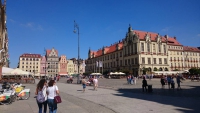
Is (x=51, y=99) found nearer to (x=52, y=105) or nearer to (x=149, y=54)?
(x=52, y=105)

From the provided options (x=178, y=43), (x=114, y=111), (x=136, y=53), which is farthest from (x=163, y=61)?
(x=114, y=111)

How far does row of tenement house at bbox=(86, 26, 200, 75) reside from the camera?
63.2 metres

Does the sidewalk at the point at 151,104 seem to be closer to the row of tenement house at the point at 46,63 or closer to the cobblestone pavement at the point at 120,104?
the cobblestone pavement at the point at 120,104

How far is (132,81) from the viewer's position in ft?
99.3

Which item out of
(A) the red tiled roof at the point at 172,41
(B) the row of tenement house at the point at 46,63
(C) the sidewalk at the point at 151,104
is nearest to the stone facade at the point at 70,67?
(B) the row of tenement house at the point at 46,63

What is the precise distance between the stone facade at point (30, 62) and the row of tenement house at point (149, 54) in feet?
186

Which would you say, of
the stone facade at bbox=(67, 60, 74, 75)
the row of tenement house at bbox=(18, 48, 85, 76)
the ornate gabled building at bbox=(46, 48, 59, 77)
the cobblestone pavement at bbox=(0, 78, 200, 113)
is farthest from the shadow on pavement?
the stone facade at bbox=(67, 60, 74, 75)

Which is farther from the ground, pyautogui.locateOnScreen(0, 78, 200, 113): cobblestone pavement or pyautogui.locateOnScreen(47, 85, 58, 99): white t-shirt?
pyautogui.locateOnScreen(47, 85, 58, 99): white t-shirt

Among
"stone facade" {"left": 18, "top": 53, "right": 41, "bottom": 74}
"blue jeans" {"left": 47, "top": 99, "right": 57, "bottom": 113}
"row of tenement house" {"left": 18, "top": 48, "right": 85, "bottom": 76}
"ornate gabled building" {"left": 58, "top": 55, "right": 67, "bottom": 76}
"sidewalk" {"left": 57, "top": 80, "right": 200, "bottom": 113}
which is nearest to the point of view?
"blue jeans" {"left": 47, "top": 99, "right": 57, "bottom": 113}

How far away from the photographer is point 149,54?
210 feet

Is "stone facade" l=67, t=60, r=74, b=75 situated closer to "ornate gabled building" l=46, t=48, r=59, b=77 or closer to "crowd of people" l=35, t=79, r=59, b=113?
"ornate gabled building" l=46, t=48, r=59, b=77

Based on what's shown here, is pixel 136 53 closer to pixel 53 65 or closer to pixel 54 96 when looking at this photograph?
pixel 54 96

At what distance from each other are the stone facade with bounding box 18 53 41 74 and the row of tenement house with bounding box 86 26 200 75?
56.8 m

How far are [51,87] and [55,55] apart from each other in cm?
11313
